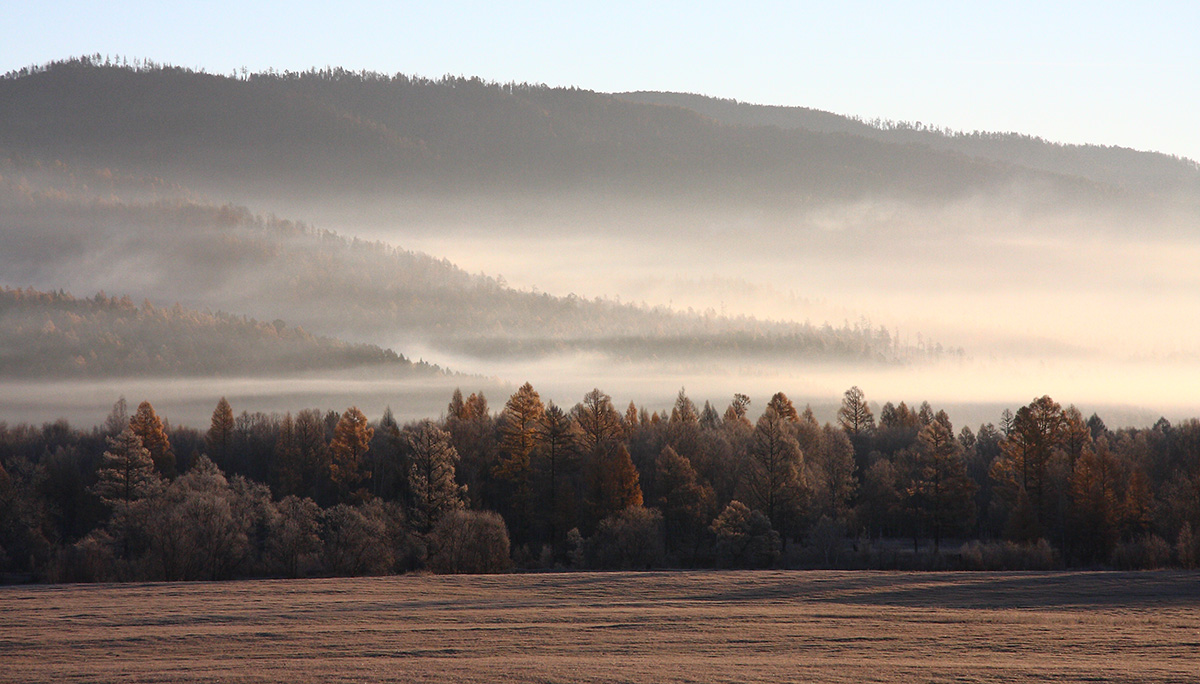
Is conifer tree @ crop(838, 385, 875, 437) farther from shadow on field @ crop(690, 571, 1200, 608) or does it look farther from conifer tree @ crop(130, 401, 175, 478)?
shadow on field @ crop(690, 571, 1200, 608)

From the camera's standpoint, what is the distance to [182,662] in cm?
3041

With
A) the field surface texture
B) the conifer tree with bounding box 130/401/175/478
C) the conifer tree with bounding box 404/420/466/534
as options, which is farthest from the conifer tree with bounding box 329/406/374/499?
the field surface texture

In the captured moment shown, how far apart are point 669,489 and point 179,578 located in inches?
1649

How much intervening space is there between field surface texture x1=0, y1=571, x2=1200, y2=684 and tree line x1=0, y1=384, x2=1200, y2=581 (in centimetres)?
2138

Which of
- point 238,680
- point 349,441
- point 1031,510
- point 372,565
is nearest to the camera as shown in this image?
point 238,680

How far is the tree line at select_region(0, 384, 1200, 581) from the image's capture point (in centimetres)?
6825

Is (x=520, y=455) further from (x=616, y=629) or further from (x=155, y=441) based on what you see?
(x=616, y=629)

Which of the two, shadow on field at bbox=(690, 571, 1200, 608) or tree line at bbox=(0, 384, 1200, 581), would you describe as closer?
shadow on field at bbox=(690, 571, 1200, 608)

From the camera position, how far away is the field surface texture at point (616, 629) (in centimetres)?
2942

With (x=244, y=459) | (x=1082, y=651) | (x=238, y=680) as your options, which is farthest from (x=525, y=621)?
(x=244, y=459)

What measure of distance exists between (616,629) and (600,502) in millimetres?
50373

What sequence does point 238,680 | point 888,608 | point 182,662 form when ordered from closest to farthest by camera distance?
point 238,680 → point 182,662 → point 888,608

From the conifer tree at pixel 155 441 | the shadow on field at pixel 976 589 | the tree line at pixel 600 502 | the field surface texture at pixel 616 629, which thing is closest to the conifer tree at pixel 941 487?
the tree line at pixel 600 502

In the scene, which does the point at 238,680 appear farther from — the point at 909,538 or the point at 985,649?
the point at 909,538
